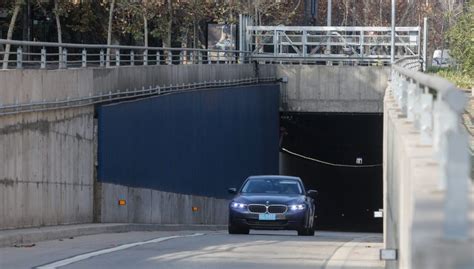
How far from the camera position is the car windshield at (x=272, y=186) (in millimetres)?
26812

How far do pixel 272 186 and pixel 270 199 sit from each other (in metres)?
1.27

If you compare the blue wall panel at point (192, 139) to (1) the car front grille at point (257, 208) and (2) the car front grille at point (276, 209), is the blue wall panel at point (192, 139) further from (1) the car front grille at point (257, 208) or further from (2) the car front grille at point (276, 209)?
(2) the car front grille at point (276, 209)

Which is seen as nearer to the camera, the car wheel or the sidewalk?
the sidewalk

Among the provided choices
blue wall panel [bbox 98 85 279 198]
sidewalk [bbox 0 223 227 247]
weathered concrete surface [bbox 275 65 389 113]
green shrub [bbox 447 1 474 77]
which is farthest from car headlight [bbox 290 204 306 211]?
weathered concrete surface [bbox 275 65 389 113]

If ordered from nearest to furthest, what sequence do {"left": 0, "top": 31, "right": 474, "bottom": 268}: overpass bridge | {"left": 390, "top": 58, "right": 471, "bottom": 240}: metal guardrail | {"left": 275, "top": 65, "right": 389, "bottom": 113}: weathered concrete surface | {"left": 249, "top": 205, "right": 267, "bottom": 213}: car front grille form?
{"left": 390, "top": 58, "right": 471, "bottom": 240}: metal guardrail, {"left": 0, "top": 31, "right": 474, "bottom": 268}: overpass bridge, {"left": 249, "top": 205, "right": 267, "bottom": 213}: car front grille, {"left": 275, "top": 65, "right": 389, "bottom": 113}: weathered concrete surface

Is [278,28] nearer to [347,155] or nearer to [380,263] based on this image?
[347,155]

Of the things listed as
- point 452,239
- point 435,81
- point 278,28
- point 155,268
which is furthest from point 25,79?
point 278,28

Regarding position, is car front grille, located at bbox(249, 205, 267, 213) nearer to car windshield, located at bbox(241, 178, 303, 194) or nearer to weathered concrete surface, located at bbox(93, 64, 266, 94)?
car windshield, located at bbox(241, 178, 303, 194)

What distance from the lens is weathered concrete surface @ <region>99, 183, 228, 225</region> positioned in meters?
28.6

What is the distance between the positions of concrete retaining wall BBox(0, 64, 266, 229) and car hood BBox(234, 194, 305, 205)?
3766 millimetres

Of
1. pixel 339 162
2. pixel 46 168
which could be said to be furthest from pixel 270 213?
pixel 339 162

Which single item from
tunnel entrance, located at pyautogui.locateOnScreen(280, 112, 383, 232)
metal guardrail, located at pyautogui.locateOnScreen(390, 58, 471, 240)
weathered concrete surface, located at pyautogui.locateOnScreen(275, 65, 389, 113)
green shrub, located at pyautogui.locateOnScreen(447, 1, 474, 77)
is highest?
green shrub, located at pyautogui.locateOnScreen(447, 1, 474, 77)

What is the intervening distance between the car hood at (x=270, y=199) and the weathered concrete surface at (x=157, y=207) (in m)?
3.80

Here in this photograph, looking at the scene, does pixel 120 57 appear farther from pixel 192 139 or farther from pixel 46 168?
pixel 46 168
